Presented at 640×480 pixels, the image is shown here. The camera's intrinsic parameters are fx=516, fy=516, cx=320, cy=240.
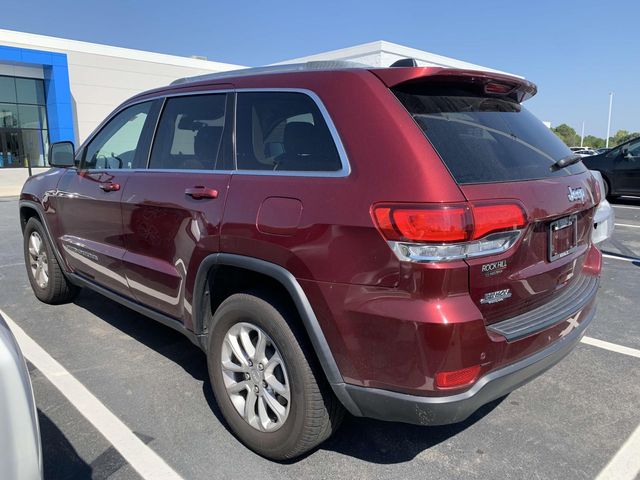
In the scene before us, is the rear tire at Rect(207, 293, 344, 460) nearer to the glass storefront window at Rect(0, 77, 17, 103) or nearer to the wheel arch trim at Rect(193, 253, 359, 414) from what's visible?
the wheel arch trim at Rect(193, 253, 359, 414)

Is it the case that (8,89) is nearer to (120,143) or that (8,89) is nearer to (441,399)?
(120,143)

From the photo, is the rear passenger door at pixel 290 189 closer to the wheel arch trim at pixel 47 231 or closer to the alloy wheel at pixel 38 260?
the wheel arch trim at pixel 47 231

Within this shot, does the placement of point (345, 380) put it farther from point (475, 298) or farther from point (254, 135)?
point (254, 135)

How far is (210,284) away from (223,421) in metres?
0.80

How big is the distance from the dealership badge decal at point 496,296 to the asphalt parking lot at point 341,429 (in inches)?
36.6

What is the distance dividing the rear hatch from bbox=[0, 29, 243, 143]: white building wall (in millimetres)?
34204

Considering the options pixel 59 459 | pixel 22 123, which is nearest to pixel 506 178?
pixel 59 459

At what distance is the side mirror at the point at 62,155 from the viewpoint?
4160mm

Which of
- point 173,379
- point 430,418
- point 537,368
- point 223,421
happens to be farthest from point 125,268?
point 537,368

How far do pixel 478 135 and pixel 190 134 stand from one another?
1753 mm

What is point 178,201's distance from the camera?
116 inches

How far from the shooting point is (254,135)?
275cm

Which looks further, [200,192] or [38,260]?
[38,260]

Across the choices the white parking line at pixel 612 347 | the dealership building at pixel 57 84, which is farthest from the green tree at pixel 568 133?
the white parking line at pixel 612 347
